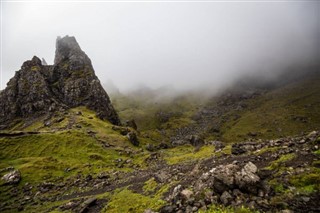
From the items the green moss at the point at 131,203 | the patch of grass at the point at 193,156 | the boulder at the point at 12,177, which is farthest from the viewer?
the patch of grass at the point at 193,156

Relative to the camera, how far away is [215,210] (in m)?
22.2

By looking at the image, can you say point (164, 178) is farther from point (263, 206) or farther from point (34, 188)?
point (34, 188)

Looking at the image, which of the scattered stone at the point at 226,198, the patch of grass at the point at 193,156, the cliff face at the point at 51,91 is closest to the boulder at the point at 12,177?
the patch of grass at the point at 193,156

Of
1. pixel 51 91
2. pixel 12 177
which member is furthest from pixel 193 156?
pixel 51 91

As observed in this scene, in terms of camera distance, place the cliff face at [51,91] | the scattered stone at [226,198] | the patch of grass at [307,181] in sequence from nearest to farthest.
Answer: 1. the patch of grass at [307,181]
2. the scattered stone at [226,198]
3. the cliff face at [51,91]

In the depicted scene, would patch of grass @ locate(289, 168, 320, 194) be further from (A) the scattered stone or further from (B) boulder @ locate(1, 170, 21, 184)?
(B) boulder @ locate(1, 170, 21, 184)

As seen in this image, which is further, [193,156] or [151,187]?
[193,156]

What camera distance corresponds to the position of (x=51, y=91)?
17462cm

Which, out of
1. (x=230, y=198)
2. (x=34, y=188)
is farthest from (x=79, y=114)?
(x=230, y=198)

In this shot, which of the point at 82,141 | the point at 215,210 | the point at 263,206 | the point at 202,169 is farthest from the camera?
the point at 82,141

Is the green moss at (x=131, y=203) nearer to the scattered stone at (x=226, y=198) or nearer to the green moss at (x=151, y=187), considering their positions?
the green moss at (x=151, y=187)

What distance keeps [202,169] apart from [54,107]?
135 meters

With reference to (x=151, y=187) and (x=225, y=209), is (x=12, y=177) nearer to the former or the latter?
(x=151, y=187)

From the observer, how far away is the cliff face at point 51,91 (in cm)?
15925
